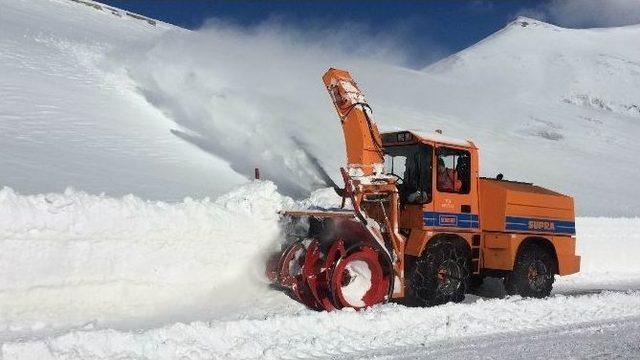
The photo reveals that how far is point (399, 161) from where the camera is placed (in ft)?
26.9

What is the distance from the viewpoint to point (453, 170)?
8.09 m

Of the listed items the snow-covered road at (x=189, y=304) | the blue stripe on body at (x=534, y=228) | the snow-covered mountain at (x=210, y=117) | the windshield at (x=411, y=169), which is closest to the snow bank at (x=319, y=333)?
the snow-covered road at (x=189, y=304)

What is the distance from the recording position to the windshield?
7816 millimetres

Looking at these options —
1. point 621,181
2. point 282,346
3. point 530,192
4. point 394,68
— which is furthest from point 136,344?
point 394,68

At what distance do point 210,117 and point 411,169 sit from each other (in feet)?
30.3

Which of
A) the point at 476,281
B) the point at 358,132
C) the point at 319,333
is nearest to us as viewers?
the point at 319,333

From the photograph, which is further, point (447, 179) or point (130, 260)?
point (447, 179)

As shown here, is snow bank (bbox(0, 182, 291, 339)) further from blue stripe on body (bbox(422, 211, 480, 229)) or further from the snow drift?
blue stripe on body (bbox(422, 211, 480, 229))

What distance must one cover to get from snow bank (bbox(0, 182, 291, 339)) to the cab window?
231 centimetres

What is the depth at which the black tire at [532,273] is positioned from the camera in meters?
8.83

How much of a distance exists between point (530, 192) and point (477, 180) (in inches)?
47.3

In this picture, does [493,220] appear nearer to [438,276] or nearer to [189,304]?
[438,276]

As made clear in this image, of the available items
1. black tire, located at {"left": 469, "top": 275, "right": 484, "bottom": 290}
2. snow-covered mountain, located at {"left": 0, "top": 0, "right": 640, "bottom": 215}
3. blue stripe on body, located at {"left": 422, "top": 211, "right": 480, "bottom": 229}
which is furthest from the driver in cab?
snow-covered mountain, located at {"left": 0, "top": 0, "right": 640, "bottom": 215}

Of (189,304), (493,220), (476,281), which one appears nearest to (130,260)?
(189,304)
